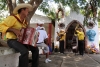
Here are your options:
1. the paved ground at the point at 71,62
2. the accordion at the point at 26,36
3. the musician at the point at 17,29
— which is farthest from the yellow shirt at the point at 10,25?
the paved ground at the point at 71,62

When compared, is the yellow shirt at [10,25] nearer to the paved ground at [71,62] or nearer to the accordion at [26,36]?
the accordion at [26,36]

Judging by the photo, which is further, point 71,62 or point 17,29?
point 71,62

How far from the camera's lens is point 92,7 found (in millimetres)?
8945

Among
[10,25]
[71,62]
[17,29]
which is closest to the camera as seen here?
[10,25]

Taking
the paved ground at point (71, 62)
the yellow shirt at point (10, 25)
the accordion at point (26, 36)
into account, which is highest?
the yellow shirt at point (10, 25)

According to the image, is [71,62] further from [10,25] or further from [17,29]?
[10,25]

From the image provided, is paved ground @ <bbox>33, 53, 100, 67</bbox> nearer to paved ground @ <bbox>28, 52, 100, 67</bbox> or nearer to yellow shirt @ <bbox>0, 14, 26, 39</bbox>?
paved ground @ <bbox>28, 52, 100, 67</bbox>

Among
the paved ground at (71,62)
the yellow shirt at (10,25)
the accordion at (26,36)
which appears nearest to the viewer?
the yellow shirt at (10,25)

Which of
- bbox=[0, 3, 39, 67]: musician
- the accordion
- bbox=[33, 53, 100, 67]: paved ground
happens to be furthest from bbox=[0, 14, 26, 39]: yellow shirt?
bbox=[33, 53, 100, 67]: paved ground

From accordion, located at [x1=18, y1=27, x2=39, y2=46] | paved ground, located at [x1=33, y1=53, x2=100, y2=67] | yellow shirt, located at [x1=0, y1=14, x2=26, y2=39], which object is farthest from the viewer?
paved ground, located at [x1=33, y1=53, x2=100, y2=67]

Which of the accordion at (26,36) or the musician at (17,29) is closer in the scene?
the musician at (17,29)

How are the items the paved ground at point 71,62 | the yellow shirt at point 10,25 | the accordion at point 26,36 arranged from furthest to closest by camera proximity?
the paved ground at point 71,62
the accordion at point 26,36
the yellow shirt at point 10,25

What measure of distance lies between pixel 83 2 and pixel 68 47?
268 inches

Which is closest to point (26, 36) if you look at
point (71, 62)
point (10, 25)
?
point (10, 25)
